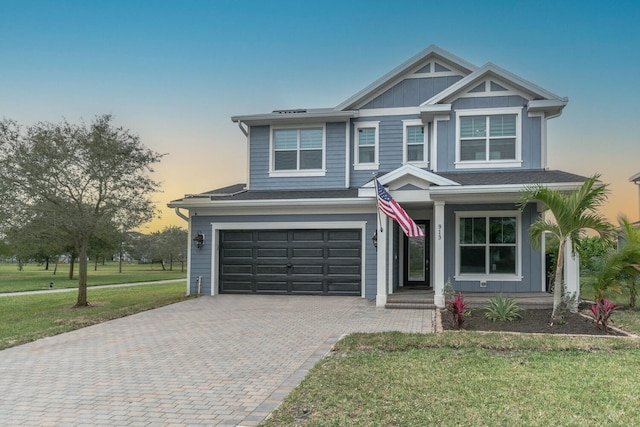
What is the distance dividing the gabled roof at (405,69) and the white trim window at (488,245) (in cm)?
506

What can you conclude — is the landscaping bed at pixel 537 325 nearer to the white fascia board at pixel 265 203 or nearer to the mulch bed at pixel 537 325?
the mulch bed at pixel 537 325

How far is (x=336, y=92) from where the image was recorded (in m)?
18.3

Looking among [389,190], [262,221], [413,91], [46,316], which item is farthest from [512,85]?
[46,316]

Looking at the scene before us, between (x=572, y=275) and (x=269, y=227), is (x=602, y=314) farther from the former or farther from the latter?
(x=269, y=227)

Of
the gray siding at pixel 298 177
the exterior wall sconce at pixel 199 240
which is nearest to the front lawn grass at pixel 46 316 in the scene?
the exterior wall sconce at pixel 199 240

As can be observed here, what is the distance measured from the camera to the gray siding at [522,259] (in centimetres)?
1237

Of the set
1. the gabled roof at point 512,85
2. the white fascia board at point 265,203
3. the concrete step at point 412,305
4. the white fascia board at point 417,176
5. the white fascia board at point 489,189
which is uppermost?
the gabled roof at point 512,85

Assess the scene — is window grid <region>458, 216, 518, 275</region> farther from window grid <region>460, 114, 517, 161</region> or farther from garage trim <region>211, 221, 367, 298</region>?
garage trim <region>211, 221, 367, 298</region>

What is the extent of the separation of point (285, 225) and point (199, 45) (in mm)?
7159

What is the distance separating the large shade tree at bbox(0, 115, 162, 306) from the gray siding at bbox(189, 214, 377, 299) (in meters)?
1.84

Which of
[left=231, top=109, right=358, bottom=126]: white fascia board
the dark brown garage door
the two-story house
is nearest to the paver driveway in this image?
the dark brown garage door

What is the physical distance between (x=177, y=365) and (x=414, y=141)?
35.3 ft

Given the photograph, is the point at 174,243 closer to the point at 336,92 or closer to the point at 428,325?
the point at 336,92

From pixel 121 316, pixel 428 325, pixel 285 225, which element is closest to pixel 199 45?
pixel 285 225
